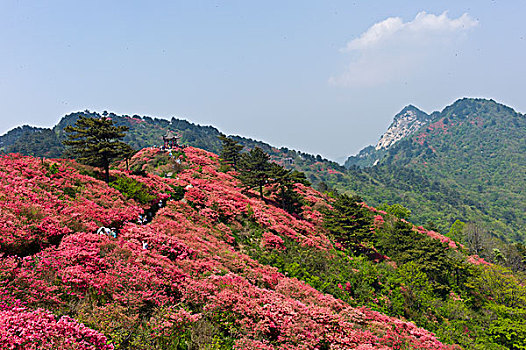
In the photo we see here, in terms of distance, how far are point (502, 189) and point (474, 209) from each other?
51.5 m

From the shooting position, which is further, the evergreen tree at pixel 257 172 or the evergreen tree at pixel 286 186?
the evergreen tree at pixel 257 172

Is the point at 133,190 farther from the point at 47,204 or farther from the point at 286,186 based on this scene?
the point at 286,186

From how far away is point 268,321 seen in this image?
10555mm

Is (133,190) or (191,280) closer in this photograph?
(191,280)

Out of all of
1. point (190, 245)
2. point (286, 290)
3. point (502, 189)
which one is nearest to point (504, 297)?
point (286, 290)

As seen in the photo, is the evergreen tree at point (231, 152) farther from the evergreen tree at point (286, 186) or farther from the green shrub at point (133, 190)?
the green shrub at point (133, 190)

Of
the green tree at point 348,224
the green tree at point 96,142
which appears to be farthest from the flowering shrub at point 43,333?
the green tree at point 348,224

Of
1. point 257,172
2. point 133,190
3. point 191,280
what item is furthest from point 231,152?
point 191,280

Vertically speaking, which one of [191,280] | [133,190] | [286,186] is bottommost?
[191,280]

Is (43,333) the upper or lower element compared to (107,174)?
lower

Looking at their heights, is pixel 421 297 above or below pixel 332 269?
below

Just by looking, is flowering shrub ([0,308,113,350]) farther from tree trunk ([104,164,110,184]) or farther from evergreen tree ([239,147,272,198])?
evergreen tree ([239,147,272,198])

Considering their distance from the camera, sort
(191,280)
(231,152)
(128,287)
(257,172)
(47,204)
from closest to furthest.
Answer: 1. (128,287)
2. (191,280)
3. (47,204)
4. (257,172)
5. (231,152)

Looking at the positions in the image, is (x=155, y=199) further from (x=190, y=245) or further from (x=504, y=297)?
(x=504, y=297)
